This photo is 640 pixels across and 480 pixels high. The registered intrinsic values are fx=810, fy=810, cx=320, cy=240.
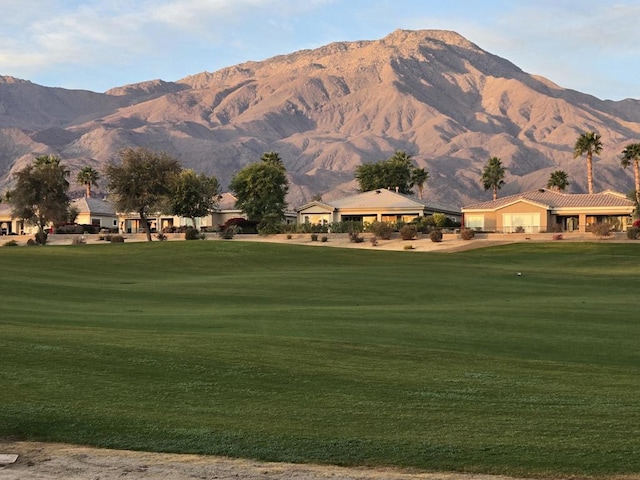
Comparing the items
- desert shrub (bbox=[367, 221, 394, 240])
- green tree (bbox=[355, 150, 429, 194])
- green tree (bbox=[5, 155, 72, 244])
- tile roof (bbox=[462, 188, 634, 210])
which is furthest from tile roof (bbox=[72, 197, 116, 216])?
tile roof (bbox=[462, 188, 634, 210])

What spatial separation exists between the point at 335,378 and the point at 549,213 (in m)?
91.3

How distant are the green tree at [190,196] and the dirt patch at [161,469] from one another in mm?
93821

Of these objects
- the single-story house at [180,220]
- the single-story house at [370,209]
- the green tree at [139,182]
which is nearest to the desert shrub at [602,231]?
the single-story house at [370,209]

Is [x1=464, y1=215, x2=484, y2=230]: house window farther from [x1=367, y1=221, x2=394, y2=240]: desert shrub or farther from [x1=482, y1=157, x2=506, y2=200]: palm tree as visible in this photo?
[x1=482, y1=157, x2=506, y2=200]: palm tree

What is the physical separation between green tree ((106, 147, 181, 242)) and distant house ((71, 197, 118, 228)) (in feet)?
102

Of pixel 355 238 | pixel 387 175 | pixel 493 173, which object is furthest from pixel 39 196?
pixel 493 173

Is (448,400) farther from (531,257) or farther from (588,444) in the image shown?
(531,257)

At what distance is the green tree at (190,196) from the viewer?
341ft

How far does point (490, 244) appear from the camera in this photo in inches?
3187

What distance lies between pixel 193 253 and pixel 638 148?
80.4m

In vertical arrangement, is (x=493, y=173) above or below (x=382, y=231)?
above

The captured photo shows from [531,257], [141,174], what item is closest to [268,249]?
[531,257]

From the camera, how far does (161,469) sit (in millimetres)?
9258

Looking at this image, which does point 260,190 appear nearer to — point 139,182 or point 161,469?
point 139,182
